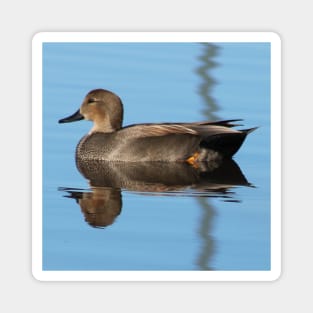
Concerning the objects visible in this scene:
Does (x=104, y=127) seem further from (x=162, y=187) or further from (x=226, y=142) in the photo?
(x=162, y=187)

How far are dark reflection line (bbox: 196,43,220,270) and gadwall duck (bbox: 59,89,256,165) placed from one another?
0.17 meters

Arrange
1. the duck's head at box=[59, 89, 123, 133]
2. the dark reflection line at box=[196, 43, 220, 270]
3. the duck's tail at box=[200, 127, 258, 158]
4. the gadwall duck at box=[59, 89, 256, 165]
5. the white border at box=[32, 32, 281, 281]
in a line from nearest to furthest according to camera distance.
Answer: the white border at box=[32, 32, 281, 281] → the dark reflection line at box=[196, 43, 220, 270] → the duck's tail at box=[200, 127, 258, 158] → the gadwall duck at box=[59, 89, 256, 165] → the duck's head at box=[59, 89, 123, 133]

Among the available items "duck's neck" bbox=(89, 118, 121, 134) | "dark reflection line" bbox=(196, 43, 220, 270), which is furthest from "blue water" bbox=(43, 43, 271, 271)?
"duck's neck" bbox=(89, 118, 121, 134)

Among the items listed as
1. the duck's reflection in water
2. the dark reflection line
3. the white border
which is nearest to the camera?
the white border

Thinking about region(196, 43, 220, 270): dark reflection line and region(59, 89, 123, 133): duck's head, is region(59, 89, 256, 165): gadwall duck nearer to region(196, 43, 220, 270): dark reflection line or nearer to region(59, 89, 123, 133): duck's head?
region(59, 89, 123, 133): duck's head

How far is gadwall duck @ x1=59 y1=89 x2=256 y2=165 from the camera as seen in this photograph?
18.9 m

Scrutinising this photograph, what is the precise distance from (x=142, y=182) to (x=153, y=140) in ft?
3.08

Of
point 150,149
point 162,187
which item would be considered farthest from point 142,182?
point 150,149

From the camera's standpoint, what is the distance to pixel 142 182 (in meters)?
18.3
